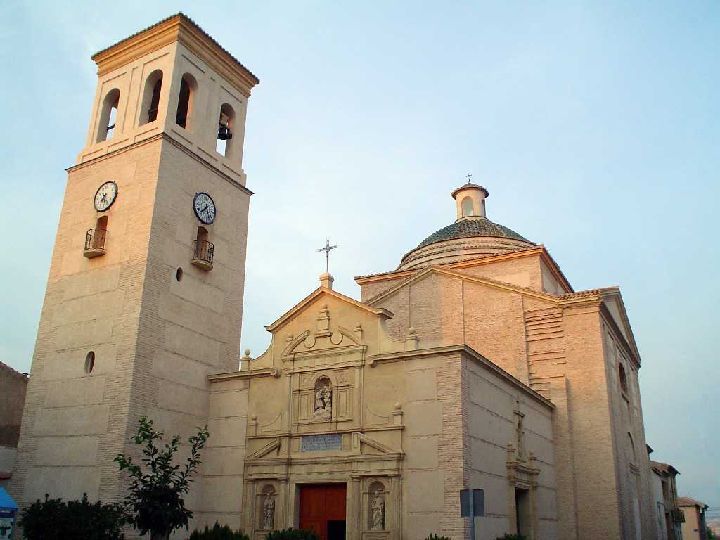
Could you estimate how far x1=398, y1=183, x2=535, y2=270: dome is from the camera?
3212 cm

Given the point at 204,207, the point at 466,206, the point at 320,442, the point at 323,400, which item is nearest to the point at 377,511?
the point at 320,442

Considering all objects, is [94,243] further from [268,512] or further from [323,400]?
[268,512]

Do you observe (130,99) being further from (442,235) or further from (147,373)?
(442,235)

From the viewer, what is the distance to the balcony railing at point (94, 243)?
73.4ft

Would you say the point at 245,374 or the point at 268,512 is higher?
the point at 245,374

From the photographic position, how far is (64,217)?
79.2 feet

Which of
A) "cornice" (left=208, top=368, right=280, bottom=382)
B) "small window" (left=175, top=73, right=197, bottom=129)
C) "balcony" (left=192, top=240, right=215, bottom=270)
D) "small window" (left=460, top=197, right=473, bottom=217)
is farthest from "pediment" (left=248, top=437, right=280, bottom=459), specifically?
"small window" (left=460, top=197, right=473, bottom=217)

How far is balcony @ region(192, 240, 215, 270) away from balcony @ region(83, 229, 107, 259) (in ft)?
9.50

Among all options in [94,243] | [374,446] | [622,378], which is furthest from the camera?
[622,378]

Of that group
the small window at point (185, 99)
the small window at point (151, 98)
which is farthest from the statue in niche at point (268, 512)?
the small window at point (151, 98)

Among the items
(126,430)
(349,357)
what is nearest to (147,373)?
(126,430)

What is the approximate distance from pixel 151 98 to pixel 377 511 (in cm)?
1601

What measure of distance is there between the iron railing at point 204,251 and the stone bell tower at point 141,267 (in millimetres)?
46

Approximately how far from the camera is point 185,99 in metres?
25.5
